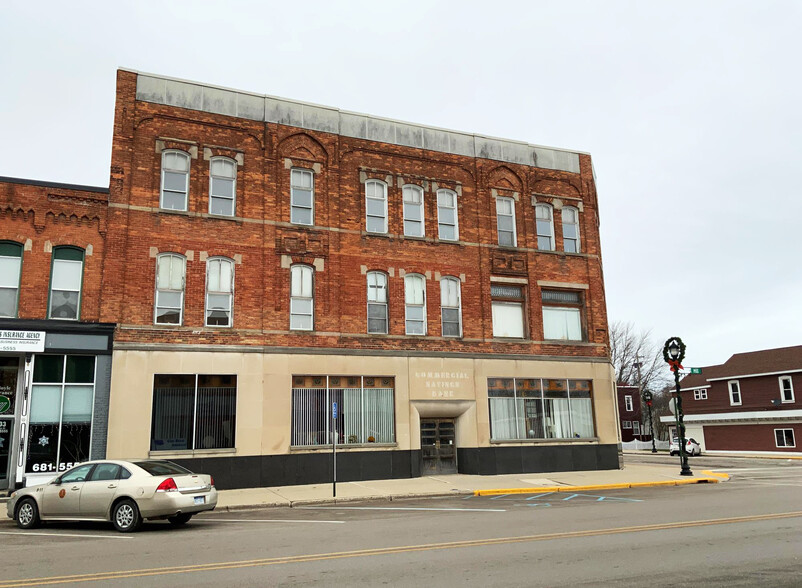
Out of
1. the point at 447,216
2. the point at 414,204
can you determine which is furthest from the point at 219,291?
the point at 447,216

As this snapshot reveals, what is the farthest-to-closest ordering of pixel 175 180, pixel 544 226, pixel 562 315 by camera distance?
pixel 544 226, pixel 562 315, pixel 175 180

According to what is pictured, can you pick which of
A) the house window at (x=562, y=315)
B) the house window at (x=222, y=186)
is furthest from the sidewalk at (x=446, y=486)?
the house window at (x=222, y=186)

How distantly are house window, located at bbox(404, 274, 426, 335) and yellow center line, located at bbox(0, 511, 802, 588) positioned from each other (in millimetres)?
13752

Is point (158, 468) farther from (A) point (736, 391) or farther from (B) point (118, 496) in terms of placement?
(A) point (736, 391)

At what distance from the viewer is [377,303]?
24.2 meters

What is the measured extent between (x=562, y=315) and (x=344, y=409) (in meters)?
10.2

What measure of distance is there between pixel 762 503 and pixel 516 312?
42.2 ft

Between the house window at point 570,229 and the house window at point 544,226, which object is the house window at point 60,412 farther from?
the house window at point 570,229

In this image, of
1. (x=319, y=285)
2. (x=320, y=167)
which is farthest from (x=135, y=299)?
(x=320, y=167)

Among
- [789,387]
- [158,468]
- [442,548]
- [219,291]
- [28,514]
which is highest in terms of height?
[219,291]

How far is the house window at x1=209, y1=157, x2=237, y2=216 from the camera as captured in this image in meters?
22.6

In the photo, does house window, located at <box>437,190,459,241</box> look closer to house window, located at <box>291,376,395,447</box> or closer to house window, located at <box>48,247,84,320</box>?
house window, located at <box>291,376,395,447</box>

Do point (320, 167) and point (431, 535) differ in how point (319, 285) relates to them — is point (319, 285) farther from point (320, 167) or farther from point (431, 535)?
point (431, 535)

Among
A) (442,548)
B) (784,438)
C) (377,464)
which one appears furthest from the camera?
(784,438)
